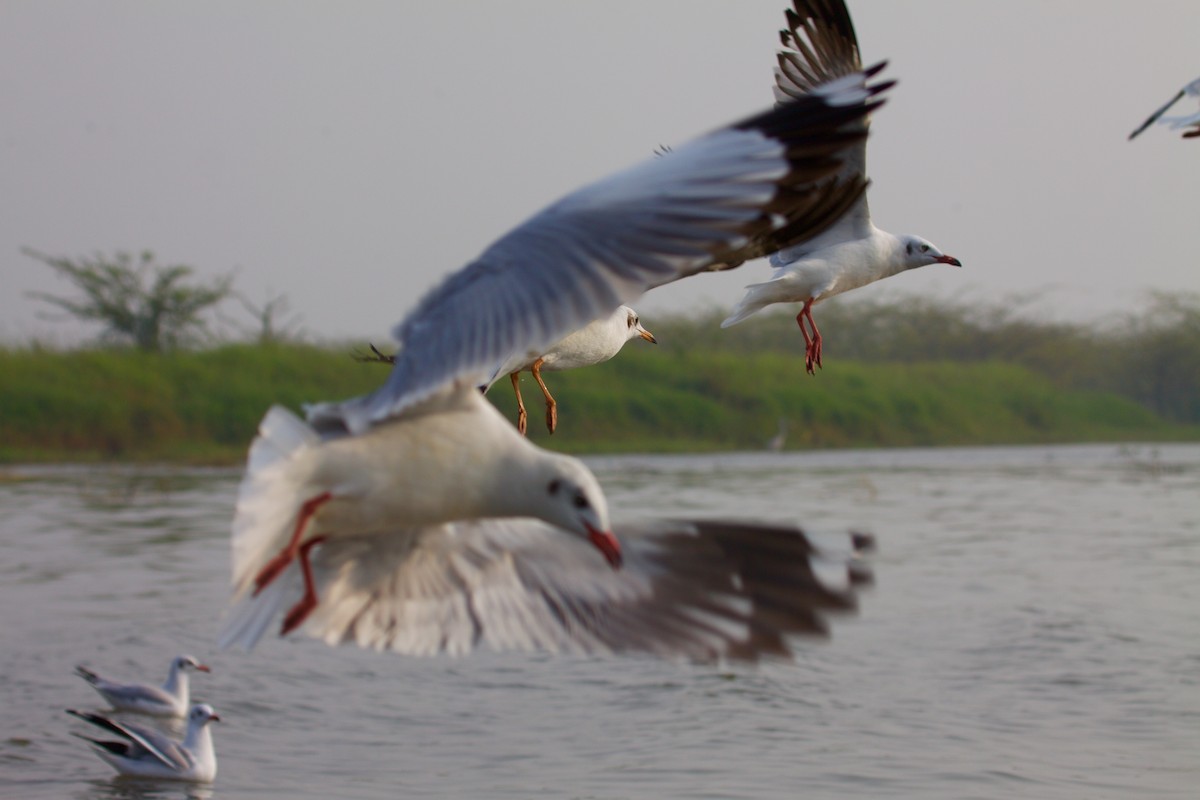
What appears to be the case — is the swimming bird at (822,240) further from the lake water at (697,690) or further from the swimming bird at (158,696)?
the swimming bird at (158,696)

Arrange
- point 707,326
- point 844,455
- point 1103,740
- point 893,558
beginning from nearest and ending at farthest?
1. point 1103,740
2. point 893,558
3. point 844,455
4. point 707,326

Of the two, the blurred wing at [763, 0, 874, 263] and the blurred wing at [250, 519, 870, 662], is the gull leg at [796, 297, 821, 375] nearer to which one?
the blurred wing at [763, 0, 874, 263]

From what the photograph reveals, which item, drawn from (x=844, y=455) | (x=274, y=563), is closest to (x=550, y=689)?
(x=274, y=563)

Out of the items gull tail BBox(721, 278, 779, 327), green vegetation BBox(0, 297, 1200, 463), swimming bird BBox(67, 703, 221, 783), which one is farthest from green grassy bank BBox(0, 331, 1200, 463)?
gull tail BBox(721, 278, 779, 327)

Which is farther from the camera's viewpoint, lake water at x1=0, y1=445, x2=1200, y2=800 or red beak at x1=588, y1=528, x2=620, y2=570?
lake water at x1=0, y1=445, x2=1200, y2=800

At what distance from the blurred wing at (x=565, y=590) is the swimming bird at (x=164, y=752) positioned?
7.61m

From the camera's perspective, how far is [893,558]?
19.3m

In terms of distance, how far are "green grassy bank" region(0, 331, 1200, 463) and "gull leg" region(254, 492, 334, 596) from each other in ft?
88.2

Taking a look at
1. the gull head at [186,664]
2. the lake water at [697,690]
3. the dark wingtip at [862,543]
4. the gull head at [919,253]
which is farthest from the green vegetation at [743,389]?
the dark wingtip at [862,543]

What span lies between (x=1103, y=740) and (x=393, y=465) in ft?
31.9

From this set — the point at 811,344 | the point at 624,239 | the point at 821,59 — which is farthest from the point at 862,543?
the point at 821,59

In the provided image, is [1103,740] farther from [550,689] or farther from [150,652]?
[150,652]

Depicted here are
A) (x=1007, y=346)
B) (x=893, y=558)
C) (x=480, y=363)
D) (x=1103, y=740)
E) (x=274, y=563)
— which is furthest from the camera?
(x=1007, y=346)

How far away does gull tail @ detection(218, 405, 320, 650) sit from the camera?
125 inches
